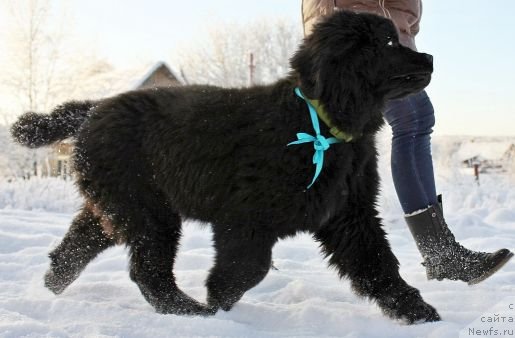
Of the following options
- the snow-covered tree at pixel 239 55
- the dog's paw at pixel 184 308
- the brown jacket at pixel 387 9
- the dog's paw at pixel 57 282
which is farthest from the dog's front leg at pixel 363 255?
the snow-covered tree at pixel 239 55

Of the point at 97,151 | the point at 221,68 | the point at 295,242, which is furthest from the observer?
the point at 221,68

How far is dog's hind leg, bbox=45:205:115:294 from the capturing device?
9.96 ft

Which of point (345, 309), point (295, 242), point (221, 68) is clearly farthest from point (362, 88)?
point (221, 68)

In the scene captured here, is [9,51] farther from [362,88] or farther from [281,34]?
[362,88]

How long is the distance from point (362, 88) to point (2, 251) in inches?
120

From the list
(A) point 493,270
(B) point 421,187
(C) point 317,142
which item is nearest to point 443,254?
Answer: (A) point 493,270

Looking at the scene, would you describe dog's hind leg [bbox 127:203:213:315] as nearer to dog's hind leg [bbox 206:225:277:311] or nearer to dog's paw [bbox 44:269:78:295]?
dog's hind leg [bbox 206:225:277:311]

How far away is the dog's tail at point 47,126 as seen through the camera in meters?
3.17

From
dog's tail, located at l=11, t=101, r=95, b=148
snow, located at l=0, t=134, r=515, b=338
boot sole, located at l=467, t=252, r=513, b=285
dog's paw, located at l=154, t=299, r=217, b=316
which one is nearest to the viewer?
snow, located at l=0, t=134, r=515, b=338

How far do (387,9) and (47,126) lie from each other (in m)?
2.15

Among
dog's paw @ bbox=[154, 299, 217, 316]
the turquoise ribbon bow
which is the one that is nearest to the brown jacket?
the turquoise ribbon bow

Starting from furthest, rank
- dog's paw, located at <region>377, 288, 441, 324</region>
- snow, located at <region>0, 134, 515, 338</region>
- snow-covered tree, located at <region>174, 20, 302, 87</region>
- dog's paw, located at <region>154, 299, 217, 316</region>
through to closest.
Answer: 1. snow-covered tree, located at <region>174, 20, 302, 87</region>
2. dog's paw, located at <region>154, 299, 217, 316</region>
3. dog's paw, located at <region>377, 288, 441, 324</region>
4. snow, located at <region>0, 134, 515, 338</region>

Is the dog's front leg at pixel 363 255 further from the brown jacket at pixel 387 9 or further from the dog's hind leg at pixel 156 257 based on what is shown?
the brown jacket at pixel 387 9

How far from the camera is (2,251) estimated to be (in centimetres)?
404
